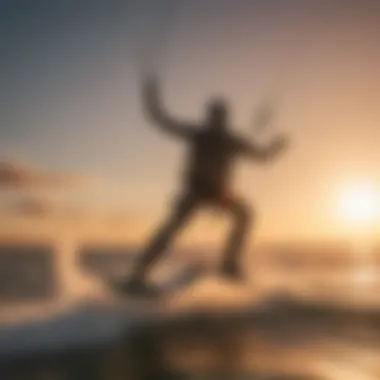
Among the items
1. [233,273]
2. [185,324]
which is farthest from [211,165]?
[185,324]

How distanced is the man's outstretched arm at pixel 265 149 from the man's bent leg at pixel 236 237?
106 millimetres

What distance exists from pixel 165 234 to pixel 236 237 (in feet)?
0.51

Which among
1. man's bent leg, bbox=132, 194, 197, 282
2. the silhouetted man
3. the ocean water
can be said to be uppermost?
the silhouetted man

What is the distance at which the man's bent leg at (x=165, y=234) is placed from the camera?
137 centimetres

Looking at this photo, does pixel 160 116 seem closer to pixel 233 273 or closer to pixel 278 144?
pixel 278 144

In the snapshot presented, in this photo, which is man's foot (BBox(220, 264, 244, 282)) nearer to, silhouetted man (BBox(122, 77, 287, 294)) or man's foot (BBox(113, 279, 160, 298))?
silhouetted man (BBox(122, 77, 287, 294))

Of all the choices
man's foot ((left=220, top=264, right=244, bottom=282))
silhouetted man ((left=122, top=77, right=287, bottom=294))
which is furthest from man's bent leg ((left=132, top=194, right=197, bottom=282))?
man's foot ((left=220, top=264, right=244, bottom=282))

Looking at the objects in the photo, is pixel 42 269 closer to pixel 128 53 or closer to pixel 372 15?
pixel 128 53

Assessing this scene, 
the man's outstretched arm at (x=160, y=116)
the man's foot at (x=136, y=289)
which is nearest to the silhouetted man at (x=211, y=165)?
the man's outstretched arm at (x=160, y=116)

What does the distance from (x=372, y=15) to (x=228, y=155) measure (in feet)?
1.53

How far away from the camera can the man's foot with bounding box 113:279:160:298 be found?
4.44 feet

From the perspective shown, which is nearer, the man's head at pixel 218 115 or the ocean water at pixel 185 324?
the ocean water at pixel 185 324

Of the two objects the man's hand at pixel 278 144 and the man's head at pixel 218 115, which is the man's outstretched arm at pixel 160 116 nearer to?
the man's head at pixel 218 115

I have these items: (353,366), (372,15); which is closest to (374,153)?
(372,15)
